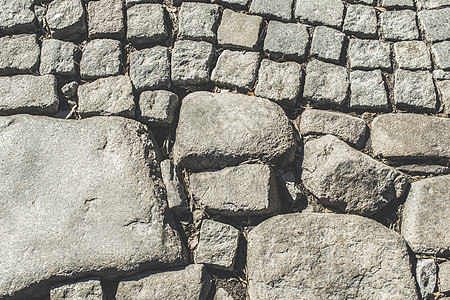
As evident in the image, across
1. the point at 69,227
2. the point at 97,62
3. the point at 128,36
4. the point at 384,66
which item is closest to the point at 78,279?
the point at 69,227

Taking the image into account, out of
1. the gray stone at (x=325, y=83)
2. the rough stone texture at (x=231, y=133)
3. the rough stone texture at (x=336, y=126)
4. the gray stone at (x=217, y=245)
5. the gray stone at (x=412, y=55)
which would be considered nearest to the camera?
the gray stone at (x=217, y=245)

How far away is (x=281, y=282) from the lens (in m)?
2.45

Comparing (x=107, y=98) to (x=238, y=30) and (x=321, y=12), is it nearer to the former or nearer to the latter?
(x=238, y=30)

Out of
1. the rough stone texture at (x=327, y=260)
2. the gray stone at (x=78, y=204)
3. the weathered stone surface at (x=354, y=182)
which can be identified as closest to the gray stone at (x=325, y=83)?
the weathered stone surface at (x=354, y=182)

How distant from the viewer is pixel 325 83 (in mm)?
2908

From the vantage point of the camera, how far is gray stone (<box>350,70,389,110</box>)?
2863 mm

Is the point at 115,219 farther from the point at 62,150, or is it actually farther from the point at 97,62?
the point at 97,62

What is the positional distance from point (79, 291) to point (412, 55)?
8.26 feet

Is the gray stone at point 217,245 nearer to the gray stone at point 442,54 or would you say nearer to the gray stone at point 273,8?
the gray stone at point 273,8

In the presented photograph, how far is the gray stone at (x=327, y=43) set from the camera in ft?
9.84

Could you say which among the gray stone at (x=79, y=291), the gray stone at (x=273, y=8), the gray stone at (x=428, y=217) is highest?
the gray stone at (x=273, y=8)

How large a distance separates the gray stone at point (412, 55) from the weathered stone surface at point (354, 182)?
77 cm

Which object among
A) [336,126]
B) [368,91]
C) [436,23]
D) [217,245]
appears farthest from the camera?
[436,23]

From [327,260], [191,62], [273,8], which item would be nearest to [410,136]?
[327,260]
